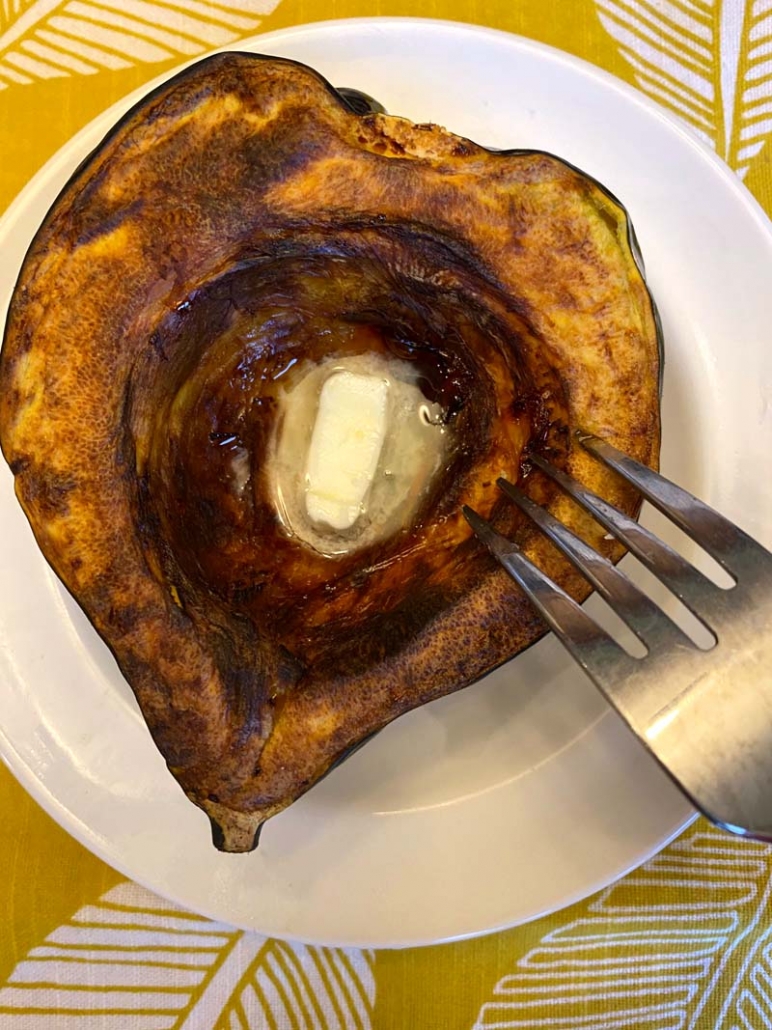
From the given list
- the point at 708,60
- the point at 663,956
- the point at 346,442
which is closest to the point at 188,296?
the point at 346,442

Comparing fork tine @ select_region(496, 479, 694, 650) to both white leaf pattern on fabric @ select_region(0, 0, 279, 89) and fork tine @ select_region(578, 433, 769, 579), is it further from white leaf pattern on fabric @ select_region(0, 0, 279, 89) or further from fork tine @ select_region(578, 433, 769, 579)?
white leaf pattern on fabric @ select_region(0, 0, 279, 89)

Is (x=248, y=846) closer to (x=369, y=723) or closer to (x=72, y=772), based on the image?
(x=369, y=723)

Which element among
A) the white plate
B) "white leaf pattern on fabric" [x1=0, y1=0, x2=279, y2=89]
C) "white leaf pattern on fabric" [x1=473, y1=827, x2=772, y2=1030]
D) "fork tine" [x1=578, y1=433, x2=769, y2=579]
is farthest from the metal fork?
"white leaf pattern on fabric" [x1=0, y1=0, x2=279, y2=89]

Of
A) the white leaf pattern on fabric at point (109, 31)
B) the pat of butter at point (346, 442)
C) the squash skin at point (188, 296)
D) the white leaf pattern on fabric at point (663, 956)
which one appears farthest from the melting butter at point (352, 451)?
the white leaf pattern on fabric at point (663, 956)

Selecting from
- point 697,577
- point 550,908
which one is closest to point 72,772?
point 550,908

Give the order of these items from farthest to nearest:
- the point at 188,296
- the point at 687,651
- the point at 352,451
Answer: the point at 352,451, the point at 188,296, the point at 687,651

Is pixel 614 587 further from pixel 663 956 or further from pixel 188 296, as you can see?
pixel 663 956
